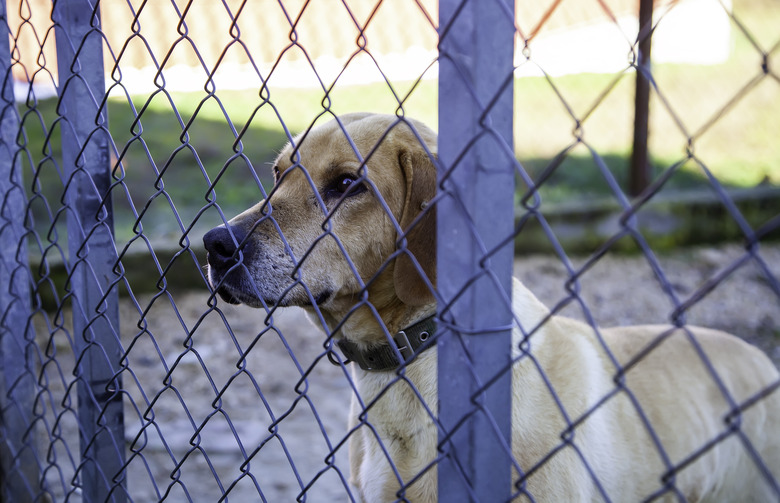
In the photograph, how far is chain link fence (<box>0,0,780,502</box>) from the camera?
118cm

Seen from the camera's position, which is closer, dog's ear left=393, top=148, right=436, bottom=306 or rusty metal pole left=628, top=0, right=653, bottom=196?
dog's ear left=393, top=148, right=436, bottom=306

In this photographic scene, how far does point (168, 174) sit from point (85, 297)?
509cm

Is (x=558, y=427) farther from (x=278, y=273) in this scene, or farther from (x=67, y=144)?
(x=67, y=144)

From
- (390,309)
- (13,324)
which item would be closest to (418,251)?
(390,309)

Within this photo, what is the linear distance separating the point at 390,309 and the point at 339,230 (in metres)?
0.32

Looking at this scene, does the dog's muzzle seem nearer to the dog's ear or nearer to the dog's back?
the dog's ear

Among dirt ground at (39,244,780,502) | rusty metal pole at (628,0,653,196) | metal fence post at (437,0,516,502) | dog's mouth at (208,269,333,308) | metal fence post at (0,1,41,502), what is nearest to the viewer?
metal fence post at (437,0,516,502)

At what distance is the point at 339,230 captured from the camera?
2322mm

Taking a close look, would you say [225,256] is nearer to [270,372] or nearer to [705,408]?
[705,408]

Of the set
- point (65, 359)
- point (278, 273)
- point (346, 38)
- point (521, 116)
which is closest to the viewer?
point (278, 273)

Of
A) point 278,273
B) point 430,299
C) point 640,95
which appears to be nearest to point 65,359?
point 278,273

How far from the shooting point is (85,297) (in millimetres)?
2250

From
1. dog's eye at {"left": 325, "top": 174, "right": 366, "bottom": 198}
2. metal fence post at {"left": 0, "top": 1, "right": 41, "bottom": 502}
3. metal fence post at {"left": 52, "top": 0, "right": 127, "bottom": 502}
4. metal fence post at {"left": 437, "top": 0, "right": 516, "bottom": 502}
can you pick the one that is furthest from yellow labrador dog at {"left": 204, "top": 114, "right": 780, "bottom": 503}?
metal fence post at {"left": 0, "top": 1, "right": 41, "bottom": 502}

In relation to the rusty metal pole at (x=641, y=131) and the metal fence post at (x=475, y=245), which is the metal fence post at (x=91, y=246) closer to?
the metal fence post at (x=475, y=245)
